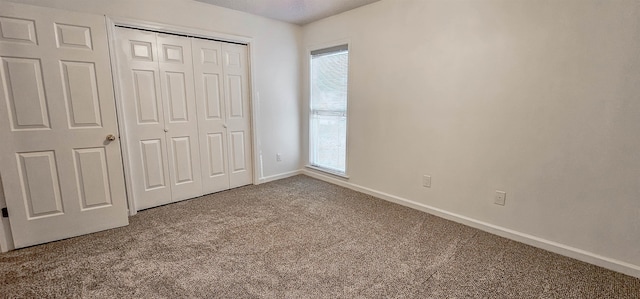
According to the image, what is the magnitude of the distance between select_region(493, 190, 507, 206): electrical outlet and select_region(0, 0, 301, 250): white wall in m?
2.84

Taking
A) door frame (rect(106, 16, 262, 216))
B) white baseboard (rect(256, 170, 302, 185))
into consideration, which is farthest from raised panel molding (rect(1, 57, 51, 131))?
white baseboard (rect(256, 170, 302, 185))

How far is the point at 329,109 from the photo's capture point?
4.07 metres

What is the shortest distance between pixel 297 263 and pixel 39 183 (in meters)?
2.26

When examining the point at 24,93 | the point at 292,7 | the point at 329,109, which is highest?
the point at 292,7

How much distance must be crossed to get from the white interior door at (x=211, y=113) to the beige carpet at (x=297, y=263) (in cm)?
79

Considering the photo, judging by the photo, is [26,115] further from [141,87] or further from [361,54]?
[361,54]

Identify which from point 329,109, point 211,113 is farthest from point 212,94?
point 329,109

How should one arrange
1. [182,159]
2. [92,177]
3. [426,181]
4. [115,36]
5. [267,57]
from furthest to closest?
[267,57] < [182,159] < [426,181] < [115,36] < [92,177]

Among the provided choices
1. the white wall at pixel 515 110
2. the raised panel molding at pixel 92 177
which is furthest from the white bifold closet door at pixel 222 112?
the white wall at pixel 515 110

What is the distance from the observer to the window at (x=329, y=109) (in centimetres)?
383

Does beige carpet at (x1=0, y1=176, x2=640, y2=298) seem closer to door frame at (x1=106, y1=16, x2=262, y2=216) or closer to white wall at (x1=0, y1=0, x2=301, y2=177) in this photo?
door frame at (x1=106, y1=16, x2=262, y2=216)

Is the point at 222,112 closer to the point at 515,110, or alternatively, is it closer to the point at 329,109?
the point at 329,109

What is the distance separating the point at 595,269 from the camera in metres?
2.04

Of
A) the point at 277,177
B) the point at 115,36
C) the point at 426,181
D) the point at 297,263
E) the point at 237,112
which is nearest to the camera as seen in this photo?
the point at 297,263
